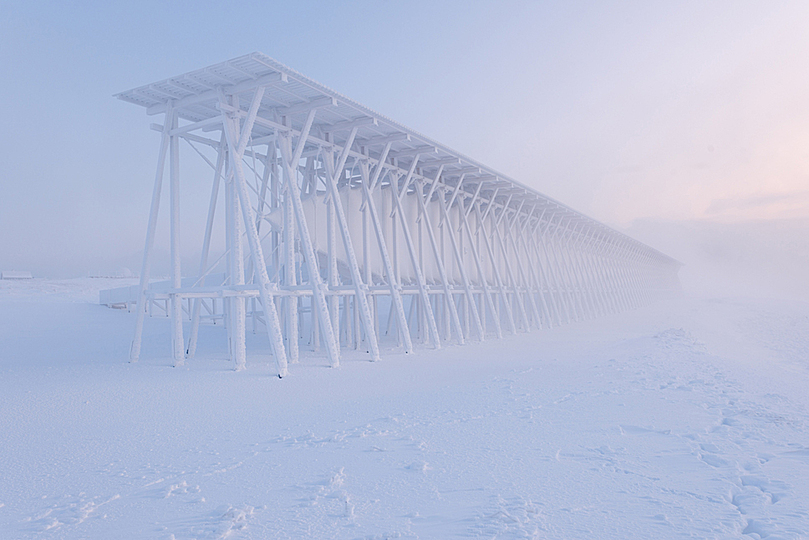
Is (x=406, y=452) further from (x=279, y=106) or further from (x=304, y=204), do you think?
(x=304, y=204)

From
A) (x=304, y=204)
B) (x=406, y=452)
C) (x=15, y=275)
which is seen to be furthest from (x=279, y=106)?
(x=15, y=275)

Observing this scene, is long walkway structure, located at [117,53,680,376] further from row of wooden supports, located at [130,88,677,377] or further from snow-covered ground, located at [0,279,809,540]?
snow-covered ground, located at [0,279,809,540]

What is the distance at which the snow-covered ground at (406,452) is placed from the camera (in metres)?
4.02

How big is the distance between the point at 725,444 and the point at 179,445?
5.99m

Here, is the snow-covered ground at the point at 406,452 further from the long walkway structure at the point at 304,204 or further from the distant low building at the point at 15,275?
the distant low building at the point at 15,275

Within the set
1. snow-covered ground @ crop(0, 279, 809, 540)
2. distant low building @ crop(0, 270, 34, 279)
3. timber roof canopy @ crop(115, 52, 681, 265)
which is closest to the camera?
snow-covered ground @ crop(0, 279, 809, 540)

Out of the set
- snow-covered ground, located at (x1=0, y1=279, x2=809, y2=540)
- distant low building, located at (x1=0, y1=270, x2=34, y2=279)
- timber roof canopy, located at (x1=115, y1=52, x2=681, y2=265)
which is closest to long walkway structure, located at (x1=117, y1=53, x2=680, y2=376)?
timber roof canopy, located at (x1=115, y1=52, x2=681, y2=265)

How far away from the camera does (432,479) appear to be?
16.0 feet

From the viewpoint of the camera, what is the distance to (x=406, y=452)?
5.70m

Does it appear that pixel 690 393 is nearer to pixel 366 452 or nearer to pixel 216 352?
pixel 366 452

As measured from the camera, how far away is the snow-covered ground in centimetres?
402

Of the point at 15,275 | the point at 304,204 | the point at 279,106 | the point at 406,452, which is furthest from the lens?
the point at 15,275

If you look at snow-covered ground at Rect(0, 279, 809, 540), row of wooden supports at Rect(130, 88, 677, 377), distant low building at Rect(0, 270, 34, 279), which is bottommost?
snow-covered ground at Rect(0, 279, 809, 540)

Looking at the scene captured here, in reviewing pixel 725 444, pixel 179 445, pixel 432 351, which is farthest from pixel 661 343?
pixel 179 445
